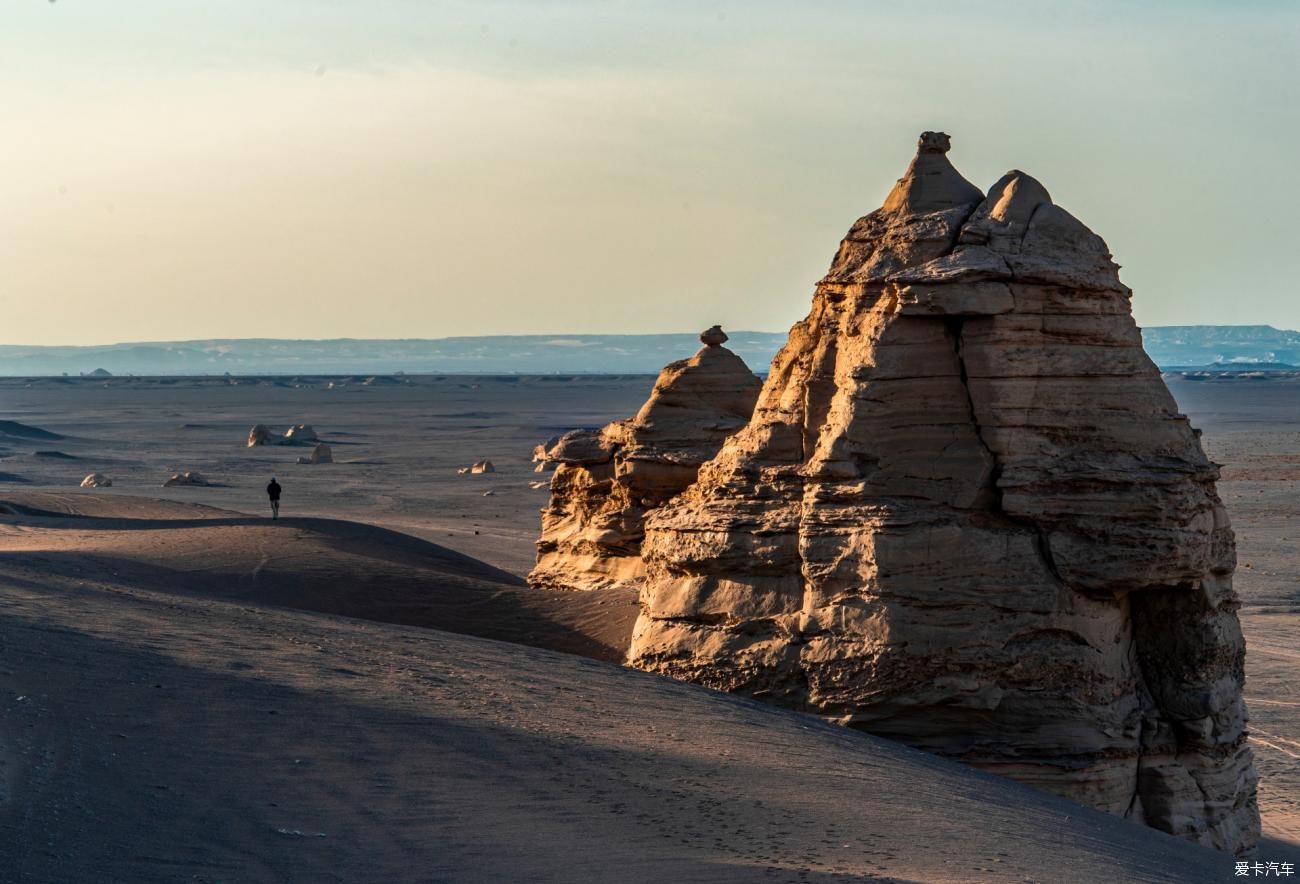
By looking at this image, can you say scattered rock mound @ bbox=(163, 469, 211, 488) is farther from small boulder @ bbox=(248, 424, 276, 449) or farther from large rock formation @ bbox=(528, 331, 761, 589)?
large rock formation @ bbox=(528, 331, 761, 589)

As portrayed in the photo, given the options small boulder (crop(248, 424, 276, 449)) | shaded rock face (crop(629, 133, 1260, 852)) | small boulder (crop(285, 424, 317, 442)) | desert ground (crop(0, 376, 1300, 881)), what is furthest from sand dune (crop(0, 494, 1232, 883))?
small boulder (crop(285, 424, 317, 442))

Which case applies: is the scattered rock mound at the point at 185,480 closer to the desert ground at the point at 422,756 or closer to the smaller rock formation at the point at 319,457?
the smaller rock formation at the point at 319,457

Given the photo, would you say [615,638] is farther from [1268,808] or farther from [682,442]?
[1268,808]

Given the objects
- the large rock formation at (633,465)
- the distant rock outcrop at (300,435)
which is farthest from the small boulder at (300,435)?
the large rock formation at (633,465)

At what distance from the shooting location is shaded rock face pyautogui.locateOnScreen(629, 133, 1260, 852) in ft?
50.4

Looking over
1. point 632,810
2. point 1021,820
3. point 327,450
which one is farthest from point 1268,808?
point 327,450

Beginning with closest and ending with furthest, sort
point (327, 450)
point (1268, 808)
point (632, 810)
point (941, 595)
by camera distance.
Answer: point (632, 810) → point (941, 595) → point (1268, 808) → point (327, 450)

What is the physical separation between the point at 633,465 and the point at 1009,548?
9.73 metres

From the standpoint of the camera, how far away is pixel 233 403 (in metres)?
161

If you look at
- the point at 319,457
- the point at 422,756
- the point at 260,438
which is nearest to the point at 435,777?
the point at 422,756

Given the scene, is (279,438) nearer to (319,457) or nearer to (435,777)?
(319,457)

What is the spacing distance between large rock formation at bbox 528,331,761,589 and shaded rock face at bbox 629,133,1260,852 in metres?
7.34

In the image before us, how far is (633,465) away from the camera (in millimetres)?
24422

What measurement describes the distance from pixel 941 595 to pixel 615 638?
6.36 metres
